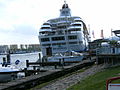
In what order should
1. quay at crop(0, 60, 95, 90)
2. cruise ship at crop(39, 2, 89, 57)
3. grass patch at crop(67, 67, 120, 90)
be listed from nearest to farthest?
grass patch at crop(67, 67, 120, 90)
quay at crop(0, 60, 95, 90)
cruise ship at crop(39, 2, 89, 57)

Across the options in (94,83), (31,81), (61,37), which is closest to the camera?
(94,83)

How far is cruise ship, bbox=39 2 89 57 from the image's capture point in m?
56.5

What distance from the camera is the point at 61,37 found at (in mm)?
57500

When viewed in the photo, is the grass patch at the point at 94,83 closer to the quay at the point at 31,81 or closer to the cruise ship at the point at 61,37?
the quay at the point at 31,81

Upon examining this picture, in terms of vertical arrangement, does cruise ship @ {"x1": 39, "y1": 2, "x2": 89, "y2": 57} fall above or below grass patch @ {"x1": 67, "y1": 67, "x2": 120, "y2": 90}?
above

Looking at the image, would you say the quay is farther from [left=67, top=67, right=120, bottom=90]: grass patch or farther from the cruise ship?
the cruise ship

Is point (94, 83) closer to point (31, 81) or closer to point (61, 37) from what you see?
point (31, 81)

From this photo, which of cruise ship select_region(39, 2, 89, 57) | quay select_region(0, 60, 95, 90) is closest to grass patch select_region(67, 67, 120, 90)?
quay select_region(0, 60, 95, 90)

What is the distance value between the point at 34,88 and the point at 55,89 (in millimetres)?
1992

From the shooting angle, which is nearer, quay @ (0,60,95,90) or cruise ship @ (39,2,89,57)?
quay @ (0,60,95,90)

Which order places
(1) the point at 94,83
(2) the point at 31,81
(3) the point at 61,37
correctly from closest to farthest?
(1) the point at 94,83, (2) the point at 31,81, (3) the point at 61,37

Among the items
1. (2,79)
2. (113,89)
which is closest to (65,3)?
(2,79)

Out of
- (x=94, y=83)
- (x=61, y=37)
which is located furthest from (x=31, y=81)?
(x=61, y=37)

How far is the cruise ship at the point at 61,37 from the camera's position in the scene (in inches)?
2226
